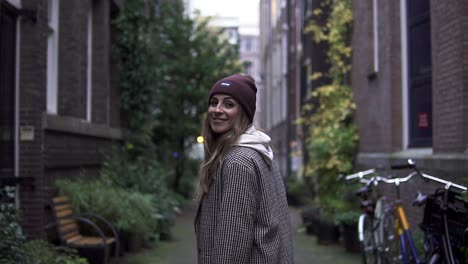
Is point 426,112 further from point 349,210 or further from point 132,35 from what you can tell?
point 132,35

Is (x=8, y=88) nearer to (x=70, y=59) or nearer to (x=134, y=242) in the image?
(x=70, y=59)

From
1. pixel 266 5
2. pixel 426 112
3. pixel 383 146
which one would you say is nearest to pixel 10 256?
pixel 426 112

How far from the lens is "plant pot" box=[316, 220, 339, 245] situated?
10406mm

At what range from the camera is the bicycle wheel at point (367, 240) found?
6859 millimetres

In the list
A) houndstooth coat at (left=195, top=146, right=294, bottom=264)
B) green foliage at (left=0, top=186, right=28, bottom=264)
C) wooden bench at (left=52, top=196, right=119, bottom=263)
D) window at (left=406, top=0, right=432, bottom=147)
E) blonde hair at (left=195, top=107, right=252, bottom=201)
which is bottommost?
wooden bench at (left=52, top=196, right=119, bottom=263)

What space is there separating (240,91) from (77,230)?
21.0ft

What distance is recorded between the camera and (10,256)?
190 inches

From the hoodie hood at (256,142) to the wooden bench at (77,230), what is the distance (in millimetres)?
5228

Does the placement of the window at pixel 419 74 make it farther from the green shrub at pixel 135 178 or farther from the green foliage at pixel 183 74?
the green foliage at pixel 183 74

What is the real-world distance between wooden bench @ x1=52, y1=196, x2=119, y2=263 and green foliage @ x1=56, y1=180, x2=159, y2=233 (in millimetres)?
133

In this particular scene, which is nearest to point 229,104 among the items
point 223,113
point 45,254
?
point 223,113

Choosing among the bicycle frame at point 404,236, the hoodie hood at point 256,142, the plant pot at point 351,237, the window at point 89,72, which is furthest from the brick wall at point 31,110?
the hoodie hood at point 256,142

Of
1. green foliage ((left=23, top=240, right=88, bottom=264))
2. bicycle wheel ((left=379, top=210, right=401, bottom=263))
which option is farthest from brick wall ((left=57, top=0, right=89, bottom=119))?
bicycle wheel ((left=379, top=210, right=401, bottom=263))

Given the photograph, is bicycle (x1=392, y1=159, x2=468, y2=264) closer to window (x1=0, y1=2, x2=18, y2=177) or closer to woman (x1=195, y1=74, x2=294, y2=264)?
woman (x1=195, y1=74, x2=294, y2=264)
